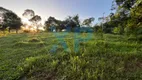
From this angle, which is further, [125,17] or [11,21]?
[11,21]

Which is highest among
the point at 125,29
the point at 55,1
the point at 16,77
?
the point at 55,1

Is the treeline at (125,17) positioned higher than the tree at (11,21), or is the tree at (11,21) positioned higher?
the tree at (11,21)

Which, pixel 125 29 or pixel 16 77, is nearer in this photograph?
pixel 16 77

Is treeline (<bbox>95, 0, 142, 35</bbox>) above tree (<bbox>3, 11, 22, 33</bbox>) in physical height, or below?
below

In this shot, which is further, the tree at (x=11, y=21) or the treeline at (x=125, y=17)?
the tree at (x=11, y=21)

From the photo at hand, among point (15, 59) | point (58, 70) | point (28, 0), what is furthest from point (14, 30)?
point (58, 70)

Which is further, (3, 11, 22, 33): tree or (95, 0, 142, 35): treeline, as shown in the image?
(3, 11, 22, 33): tree

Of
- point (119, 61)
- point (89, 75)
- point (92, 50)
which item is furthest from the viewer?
point (92, 50)

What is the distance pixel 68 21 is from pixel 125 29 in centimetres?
2087

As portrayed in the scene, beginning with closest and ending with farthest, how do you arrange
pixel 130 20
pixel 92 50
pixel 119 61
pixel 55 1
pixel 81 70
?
pixel 81 70 → pixel 119 61 → pixel 130 20 → pixel 92 50 → pixel 55 1

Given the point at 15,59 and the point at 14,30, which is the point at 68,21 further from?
the point at 15,59

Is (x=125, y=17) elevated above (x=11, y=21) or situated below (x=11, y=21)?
below

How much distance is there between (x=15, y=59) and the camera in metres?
5.32

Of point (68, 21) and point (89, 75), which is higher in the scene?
point (68, 21)
